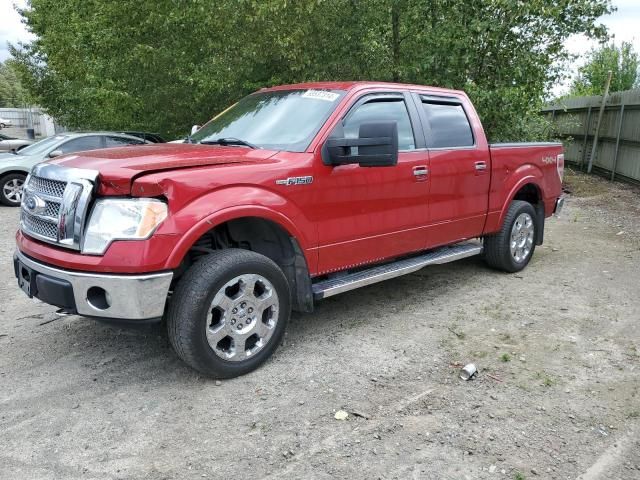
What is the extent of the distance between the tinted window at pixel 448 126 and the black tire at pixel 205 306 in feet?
7.36

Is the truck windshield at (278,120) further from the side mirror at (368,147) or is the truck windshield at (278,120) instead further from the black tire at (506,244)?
the black tire at (506,244)

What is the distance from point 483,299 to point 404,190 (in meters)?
1.49

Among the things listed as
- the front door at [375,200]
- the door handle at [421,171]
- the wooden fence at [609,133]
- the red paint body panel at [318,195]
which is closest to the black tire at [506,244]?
the red paint body panel at [318,195]

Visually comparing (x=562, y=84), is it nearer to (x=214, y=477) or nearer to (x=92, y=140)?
(x=92, y=140)

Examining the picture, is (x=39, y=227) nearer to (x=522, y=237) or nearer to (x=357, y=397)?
(x=357, y=397)

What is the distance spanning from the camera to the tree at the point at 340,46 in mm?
9742

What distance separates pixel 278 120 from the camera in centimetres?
451

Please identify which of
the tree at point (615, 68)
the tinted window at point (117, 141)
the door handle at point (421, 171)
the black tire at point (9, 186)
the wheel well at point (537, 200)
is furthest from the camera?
the tree at point (615, 68)

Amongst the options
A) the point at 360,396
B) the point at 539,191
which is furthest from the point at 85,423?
the point at 539,191

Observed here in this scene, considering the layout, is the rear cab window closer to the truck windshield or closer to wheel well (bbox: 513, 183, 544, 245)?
the truck windshield

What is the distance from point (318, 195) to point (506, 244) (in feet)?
9.36

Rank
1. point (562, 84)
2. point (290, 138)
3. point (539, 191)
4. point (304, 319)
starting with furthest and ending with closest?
point (562, 84) → point (539, 191) → point (304, 319) → point (290, 138)

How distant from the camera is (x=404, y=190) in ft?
15.5

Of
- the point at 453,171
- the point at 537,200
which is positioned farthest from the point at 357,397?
the point at 537,200
